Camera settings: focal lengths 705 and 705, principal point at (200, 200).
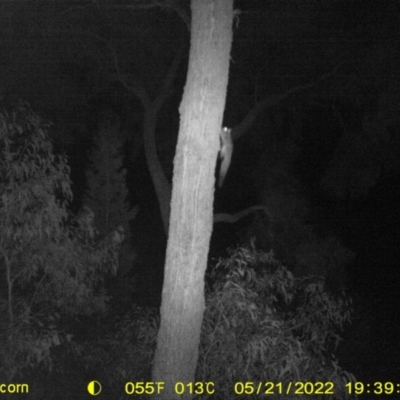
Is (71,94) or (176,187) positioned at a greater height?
(71,94)

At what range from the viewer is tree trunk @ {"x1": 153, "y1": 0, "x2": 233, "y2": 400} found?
4355 millimetres

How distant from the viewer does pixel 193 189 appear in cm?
439

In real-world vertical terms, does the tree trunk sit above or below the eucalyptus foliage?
above

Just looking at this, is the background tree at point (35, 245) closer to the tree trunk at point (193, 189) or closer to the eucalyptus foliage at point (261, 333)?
the eucalyptus foliage at point (261, 333)

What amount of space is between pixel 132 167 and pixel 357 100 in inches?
723

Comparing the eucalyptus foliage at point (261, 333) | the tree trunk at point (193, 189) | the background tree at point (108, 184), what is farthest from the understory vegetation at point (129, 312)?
the background tree at point (108, 184)

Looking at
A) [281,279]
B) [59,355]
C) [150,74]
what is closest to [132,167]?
[150,74]

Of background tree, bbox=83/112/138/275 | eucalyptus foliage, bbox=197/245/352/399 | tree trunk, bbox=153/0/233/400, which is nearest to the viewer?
tree trunk, bbox=153/0/233/400

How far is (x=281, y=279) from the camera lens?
5.71 metres

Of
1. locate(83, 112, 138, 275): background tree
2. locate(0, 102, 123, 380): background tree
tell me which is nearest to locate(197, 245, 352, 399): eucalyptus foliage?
locate(0, 102, 123, 380): background tree

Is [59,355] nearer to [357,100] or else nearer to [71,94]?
[71,94]

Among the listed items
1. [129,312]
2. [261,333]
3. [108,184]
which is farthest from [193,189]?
[108,184]

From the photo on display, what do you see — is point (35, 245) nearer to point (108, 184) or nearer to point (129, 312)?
point (129, 312)

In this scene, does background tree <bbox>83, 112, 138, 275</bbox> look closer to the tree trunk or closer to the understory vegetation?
the understory vegetation
